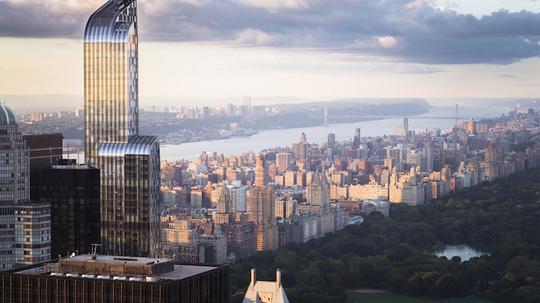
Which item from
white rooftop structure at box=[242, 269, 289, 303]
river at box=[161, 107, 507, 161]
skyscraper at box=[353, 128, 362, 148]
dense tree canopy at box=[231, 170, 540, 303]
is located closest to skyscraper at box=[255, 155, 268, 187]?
river at box=[161, 107, 507, 161]

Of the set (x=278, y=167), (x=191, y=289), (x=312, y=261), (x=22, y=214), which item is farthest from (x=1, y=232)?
(x=278, y=167)

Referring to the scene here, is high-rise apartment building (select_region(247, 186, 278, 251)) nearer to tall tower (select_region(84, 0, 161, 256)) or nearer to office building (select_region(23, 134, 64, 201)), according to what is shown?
office building (select_region(23, 134, 64, 201))

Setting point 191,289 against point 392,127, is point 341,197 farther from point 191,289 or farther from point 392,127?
point 191,289

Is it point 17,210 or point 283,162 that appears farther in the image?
point 283,162

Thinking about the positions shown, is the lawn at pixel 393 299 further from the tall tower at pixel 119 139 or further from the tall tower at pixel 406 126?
the tall tower at pixel 406 126

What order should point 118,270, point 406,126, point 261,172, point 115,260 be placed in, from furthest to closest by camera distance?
point 406,126, point 261,172, point 115,260, point 118,270

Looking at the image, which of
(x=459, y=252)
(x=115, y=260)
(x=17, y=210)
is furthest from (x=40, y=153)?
(x=459, y=252)

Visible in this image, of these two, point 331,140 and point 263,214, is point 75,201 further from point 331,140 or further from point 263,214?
point 331,140
